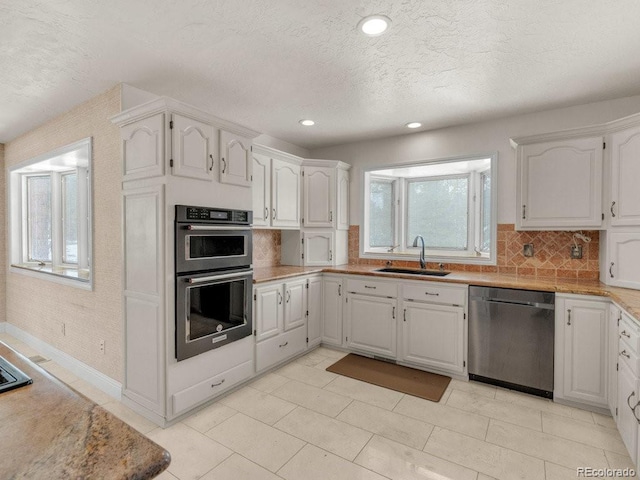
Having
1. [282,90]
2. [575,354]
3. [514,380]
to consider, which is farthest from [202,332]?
[575,354]

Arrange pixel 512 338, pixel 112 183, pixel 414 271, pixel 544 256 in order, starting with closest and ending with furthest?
pixel 112 183, pixel 512 338, pixel 544 256, pixel 414 271

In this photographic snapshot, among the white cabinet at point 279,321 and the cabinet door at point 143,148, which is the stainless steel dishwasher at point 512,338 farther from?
the cabinet door at point 143,148

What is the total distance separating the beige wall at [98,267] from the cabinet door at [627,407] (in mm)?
3362

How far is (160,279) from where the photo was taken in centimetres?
225

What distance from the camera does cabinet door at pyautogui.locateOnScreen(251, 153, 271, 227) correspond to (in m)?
3.47

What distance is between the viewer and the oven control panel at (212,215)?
7.53ft

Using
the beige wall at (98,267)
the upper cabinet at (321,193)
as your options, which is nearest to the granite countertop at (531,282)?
the upper cabinet at (321,193)

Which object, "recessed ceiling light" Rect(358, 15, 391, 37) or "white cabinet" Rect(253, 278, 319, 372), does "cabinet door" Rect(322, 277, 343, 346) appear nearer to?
"white cabinet" Rect(253, 278, 319, 372)

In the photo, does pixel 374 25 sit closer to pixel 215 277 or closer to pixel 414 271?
pixel 215 277

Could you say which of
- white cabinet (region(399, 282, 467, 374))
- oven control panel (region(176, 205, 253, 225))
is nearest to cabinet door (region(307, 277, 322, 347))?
white cabinet (region(399, 282, 467, 374))

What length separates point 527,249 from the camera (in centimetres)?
329

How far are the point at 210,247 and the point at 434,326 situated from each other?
213 centimetres

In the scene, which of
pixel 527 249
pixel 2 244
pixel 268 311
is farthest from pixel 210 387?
pixel 2 244

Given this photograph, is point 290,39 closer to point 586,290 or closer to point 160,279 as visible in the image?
point 160,279
